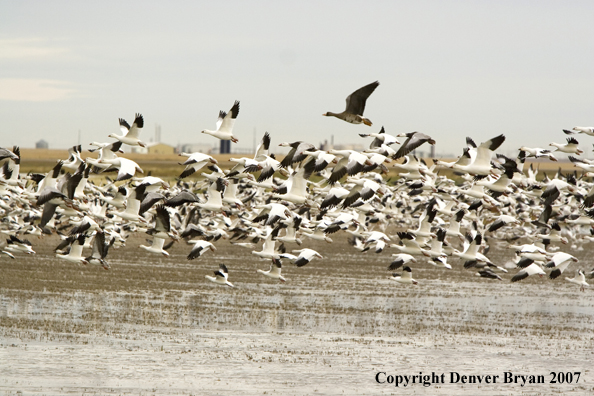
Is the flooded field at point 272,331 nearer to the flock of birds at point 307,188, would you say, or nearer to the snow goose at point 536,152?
the flock of birds at point 307,188

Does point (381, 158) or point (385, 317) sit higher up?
point (381, 158)

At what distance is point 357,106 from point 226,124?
3485 mm

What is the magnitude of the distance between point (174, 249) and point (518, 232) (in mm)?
14242

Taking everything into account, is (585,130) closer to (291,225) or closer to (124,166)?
(291,225)

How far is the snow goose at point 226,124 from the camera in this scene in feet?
58.7

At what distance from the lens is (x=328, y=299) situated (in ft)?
71.3

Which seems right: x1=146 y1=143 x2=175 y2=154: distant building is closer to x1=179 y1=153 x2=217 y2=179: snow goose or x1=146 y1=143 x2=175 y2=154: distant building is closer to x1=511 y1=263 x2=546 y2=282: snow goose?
x1=511 y1=263 x2=546 y2=282: snow goose

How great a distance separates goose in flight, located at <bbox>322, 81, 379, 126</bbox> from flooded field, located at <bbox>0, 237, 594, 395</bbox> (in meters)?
4.23

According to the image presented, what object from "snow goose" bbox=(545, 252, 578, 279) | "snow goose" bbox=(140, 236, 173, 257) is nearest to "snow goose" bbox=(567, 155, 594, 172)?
"snow goose" bbox=(545, 252, 578, 279)

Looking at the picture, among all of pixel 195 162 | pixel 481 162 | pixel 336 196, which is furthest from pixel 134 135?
pixel 481 162

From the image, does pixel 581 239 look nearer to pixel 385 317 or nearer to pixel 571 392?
pixel 385 317

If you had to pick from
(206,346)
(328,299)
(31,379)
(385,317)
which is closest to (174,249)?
(328,299)

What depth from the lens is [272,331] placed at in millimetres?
17359

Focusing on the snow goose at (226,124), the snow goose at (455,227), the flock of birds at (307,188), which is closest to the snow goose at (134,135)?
the flock of birds at (307,188)
